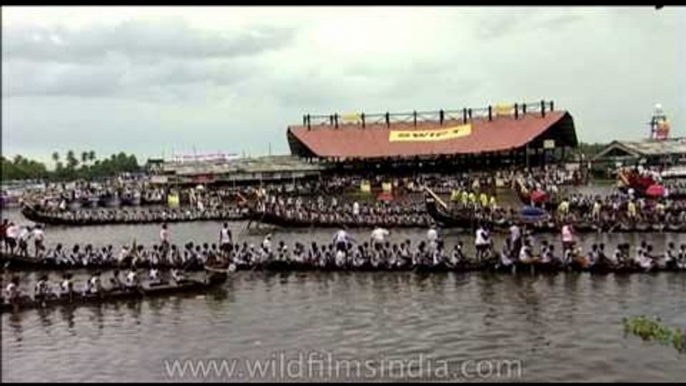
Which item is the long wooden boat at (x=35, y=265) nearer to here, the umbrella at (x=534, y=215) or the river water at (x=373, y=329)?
the river water at (x=373, y=329)

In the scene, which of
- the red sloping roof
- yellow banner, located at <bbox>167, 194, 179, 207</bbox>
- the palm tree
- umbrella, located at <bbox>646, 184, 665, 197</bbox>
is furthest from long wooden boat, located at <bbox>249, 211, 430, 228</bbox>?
the palm tree

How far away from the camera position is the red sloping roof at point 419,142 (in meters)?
61.5

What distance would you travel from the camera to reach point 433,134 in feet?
212

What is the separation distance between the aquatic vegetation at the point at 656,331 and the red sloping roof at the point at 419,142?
42.8 meters

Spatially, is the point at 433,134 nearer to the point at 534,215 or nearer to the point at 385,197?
the point at 385,197

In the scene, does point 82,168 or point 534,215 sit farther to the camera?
point 82,168

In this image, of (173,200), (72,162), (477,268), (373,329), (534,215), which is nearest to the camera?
(373,329)

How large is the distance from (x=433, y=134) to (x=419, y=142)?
54.3 inches

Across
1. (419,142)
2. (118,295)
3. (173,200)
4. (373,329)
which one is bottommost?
(373,329)

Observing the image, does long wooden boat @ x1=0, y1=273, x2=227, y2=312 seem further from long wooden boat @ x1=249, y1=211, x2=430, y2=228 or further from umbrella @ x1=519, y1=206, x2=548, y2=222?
long wooden boat @ x1=249, y1=211, x2=430, y2=228

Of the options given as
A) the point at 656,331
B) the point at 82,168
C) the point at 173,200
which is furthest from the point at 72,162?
the point at 656,331

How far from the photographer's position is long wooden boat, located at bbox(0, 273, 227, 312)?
809 inches

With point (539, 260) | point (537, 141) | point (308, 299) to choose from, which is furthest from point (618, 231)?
point (537, 141)

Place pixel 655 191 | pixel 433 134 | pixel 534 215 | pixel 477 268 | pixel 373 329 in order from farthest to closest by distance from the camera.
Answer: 1. pixel 433 134
2. pixel 655 191
3. pixel 534 215
4. pixel 477 268
5. pixel 373 329
